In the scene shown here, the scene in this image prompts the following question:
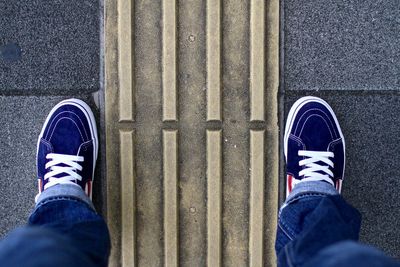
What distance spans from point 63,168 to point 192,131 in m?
0.36

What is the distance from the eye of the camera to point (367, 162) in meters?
1.40

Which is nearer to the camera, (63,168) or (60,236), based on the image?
(60,236)

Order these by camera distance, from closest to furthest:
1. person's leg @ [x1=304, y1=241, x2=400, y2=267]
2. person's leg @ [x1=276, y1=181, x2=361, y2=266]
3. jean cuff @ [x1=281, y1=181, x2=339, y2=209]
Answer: person's leg @ [x1=304, y1=241, x2=400, y2=267]
person's leg @ [x1=276, y1=181, x2=361, y2=266]
jean cuff @ [x1=281, y1=181, x2=339, y2=209]

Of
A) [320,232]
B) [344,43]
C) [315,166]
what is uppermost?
[344,43]

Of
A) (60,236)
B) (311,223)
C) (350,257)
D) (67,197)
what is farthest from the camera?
(67,197)

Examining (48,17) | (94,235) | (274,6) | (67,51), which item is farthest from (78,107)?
(274,6)

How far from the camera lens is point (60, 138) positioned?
141 centimetres

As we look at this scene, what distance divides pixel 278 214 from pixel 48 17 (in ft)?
2.65

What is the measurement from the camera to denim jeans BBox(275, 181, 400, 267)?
A: 970 millimetres

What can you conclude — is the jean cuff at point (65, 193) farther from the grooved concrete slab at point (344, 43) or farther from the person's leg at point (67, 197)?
the grooved concrete slab at point (344, 43)

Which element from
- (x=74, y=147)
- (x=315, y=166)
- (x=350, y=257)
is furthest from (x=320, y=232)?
(x=74, y=147)

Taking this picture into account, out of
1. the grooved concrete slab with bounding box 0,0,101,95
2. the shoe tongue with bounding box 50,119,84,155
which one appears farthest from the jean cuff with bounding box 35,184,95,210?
the grooved concrete slab with bounding box 0,0,101,95

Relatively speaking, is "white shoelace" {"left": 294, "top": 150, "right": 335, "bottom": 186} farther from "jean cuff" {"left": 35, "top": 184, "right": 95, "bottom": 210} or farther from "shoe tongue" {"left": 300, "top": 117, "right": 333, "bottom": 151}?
"jean cuff" {"left": 35, "top": 184, "right": 95, "bottom": 210}

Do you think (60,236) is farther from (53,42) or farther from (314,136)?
(314,136)
